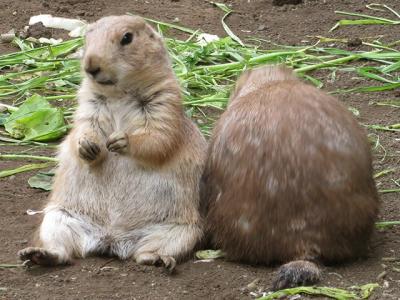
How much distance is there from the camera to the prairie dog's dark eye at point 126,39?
587 centimetres

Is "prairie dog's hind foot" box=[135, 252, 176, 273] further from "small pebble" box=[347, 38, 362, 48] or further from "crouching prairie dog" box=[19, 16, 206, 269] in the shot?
"small pebble" box=[347, 38, 362, 48]

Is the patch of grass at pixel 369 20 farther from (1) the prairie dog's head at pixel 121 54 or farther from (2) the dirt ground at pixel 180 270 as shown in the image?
(1) the prairie dog's head at pixel 121 54

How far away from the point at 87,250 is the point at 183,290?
754 mm

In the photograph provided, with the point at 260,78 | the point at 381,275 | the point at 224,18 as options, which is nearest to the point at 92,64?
the point at 260,78

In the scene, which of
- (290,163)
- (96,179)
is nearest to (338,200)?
(290,163)

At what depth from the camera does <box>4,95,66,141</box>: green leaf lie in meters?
7.58

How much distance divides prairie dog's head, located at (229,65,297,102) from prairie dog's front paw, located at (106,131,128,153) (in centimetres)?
70

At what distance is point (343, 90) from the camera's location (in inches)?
323

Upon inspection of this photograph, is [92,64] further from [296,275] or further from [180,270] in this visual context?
[296,275]

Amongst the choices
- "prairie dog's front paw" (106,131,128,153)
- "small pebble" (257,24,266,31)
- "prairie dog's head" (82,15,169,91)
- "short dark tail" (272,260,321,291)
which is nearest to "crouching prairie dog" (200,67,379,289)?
"short dark tail" (272,260,321,291)

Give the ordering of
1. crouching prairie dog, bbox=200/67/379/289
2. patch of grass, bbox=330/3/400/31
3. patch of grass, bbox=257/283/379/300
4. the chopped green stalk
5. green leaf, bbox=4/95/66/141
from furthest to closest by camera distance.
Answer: patch of grass, bbox=330/3/400/31 → green leaf, bbox=4/95/66/141 → the chopped green stalk → crouching prairie dog, bbox=200/67/379/289 → patch of grass, bbox=257/283/379/300

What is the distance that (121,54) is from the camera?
5836mm

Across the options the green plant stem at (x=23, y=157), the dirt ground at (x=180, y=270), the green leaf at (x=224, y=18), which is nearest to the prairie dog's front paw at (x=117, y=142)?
the dirt ground at (x=180, y=270)

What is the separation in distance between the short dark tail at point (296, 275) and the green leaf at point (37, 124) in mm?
2803
